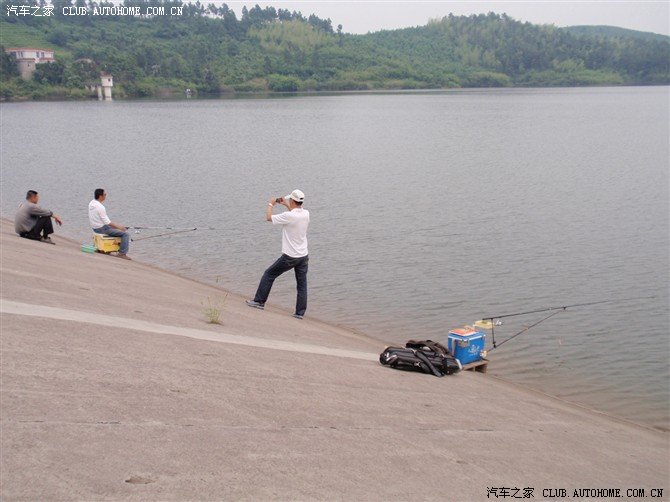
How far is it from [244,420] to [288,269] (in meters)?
5.47

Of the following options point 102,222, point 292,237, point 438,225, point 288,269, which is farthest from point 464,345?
point 438,225

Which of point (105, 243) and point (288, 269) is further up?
point (288, 269)

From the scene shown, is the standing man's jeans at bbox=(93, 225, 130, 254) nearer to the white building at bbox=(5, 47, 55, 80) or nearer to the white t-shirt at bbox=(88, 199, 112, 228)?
the white t-shirt at bbox=(88, 199, 112, 228)

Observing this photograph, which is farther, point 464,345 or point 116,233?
point 116,233

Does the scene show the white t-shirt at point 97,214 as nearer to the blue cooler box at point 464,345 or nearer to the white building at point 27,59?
the blue cooler box at point 464,345

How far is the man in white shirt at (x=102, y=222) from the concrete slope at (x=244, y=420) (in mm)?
4475

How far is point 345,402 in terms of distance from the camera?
26.6 ft

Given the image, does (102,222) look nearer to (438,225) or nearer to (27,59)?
(438,225)

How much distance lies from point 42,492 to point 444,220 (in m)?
22.6

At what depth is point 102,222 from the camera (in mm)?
16656

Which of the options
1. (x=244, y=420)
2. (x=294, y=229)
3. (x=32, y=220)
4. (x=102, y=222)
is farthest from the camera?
(x=102, y=222)

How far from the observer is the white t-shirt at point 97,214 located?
53.1 ft

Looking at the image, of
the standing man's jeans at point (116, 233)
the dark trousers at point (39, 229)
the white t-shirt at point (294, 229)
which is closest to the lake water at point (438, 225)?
the standing man's jeans at point (116, 233)

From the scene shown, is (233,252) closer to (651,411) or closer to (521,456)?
(651,411)
